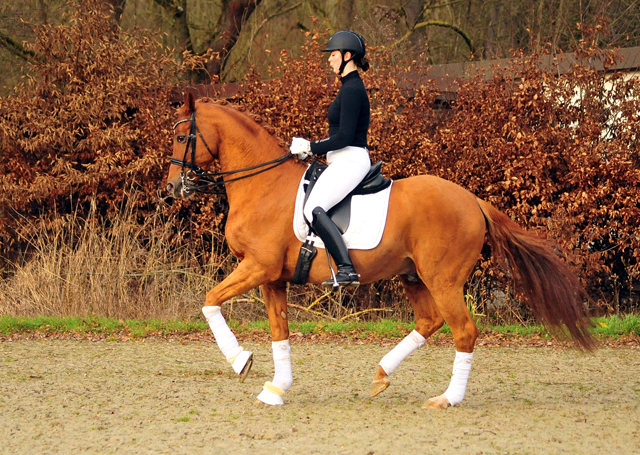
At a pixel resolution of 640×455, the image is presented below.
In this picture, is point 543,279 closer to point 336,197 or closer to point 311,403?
point 336,197

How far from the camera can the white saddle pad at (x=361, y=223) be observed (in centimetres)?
575

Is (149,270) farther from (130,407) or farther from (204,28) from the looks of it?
(204,28)

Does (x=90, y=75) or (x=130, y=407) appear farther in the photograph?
(x=90, y=75)

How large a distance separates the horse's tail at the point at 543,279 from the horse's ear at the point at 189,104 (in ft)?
8.22

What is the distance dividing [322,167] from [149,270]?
4.90m

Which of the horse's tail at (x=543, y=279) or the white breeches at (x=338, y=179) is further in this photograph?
the horse's tail at (x=543, y=279)

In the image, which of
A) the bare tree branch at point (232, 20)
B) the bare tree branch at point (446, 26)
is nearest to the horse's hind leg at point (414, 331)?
the bare tree branch at point (232, 20)

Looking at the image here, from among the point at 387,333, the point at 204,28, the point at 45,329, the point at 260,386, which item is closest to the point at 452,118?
the point at 387,333

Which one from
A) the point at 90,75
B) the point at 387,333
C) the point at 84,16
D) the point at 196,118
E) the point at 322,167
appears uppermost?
the point at 84,16

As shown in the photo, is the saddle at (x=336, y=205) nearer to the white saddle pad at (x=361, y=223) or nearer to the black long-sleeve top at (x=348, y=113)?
the white saddle pad at (x=361, y=223)

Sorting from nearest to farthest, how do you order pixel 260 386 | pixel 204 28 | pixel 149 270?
pixel 260 386
pixel 149 270
pixel 204 28

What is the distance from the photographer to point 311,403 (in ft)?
19.4

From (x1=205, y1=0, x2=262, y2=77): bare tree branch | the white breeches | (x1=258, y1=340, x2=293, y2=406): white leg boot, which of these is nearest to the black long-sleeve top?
the white breeches

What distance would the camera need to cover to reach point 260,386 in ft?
21.7
